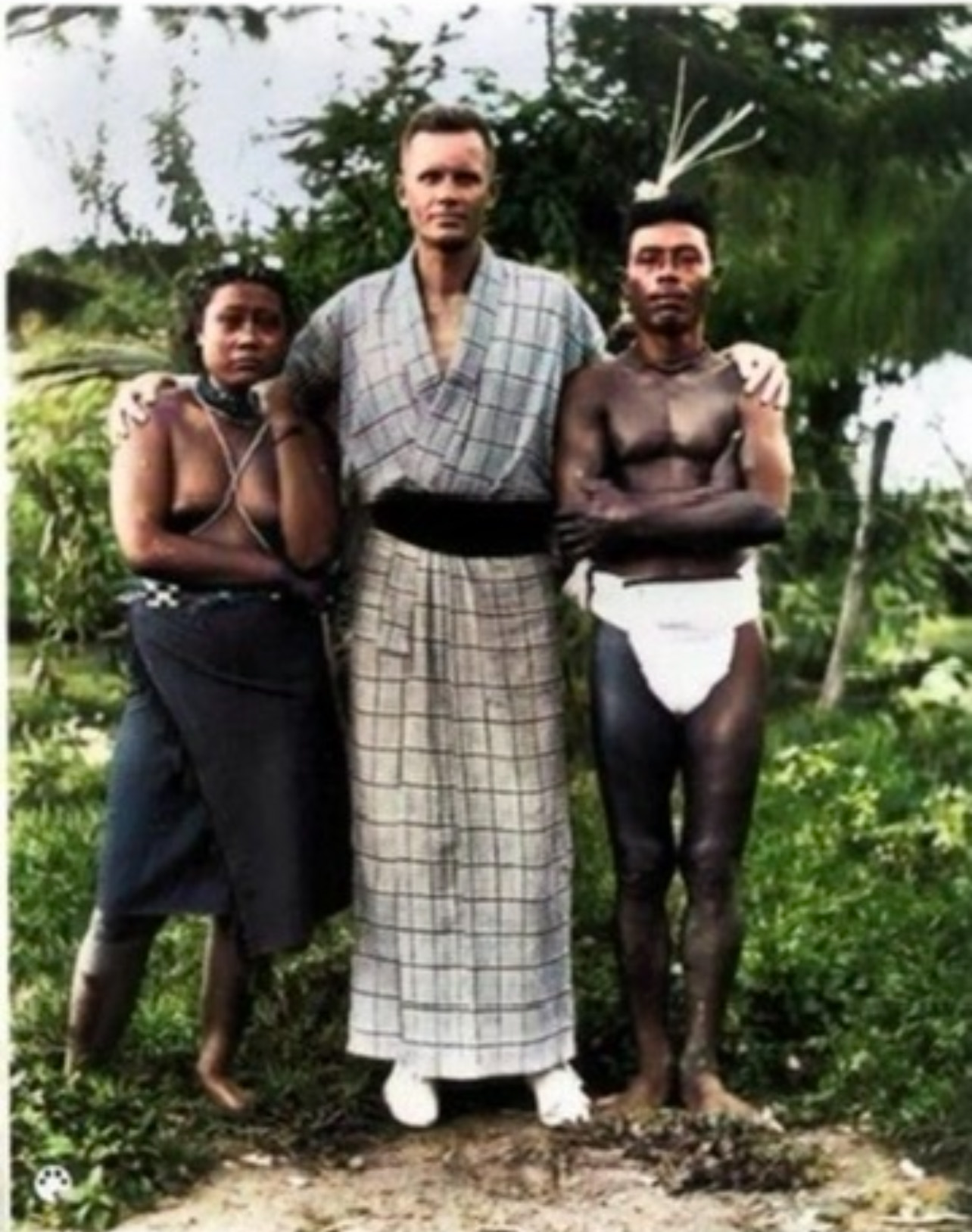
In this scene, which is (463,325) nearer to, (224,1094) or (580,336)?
(580,336)

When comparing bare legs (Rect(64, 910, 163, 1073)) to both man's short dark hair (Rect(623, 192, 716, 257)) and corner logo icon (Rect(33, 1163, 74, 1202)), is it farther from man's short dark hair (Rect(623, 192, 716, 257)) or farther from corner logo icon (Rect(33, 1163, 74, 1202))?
man's short dark hair (Rect(623, 192, 716, 257))

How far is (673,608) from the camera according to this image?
9.43 feet

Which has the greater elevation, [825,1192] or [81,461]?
[81,461]

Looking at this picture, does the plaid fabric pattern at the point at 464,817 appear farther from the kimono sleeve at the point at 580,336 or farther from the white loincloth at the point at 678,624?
the kimono sleeve at the point at 580,336

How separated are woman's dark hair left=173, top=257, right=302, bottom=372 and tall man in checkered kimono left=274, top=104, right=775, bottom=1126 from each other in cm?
4

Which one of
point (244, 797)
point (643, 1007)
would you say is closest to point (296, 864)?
point (244, 797)

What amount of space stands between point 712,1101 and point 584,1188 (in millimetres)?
200

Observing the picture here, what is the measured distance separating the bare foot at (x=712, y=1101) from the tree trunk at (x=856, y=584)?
0.51 m

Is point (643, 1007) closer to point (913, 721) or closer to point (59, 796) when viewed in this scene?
point (913, 721)

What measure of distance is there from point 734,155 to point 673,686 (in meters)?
0.70

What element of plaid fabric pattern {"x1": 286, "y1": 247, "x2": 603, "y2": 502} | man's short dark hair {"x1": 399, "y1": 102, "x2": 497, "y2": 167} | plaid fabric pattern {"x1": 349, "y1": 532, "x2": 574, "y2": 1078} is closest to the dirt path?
plaid fabric pattern {"x1": 349, "y1": 532, "x2": 574, "y2": 1078}

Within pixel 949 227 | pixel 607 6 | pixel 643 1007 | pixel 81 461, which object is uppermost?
pixel 607 6

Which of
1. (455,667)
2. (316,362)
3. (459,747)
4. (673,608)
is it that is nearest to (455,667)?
(455,667)

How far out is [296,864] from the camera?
2879mm
